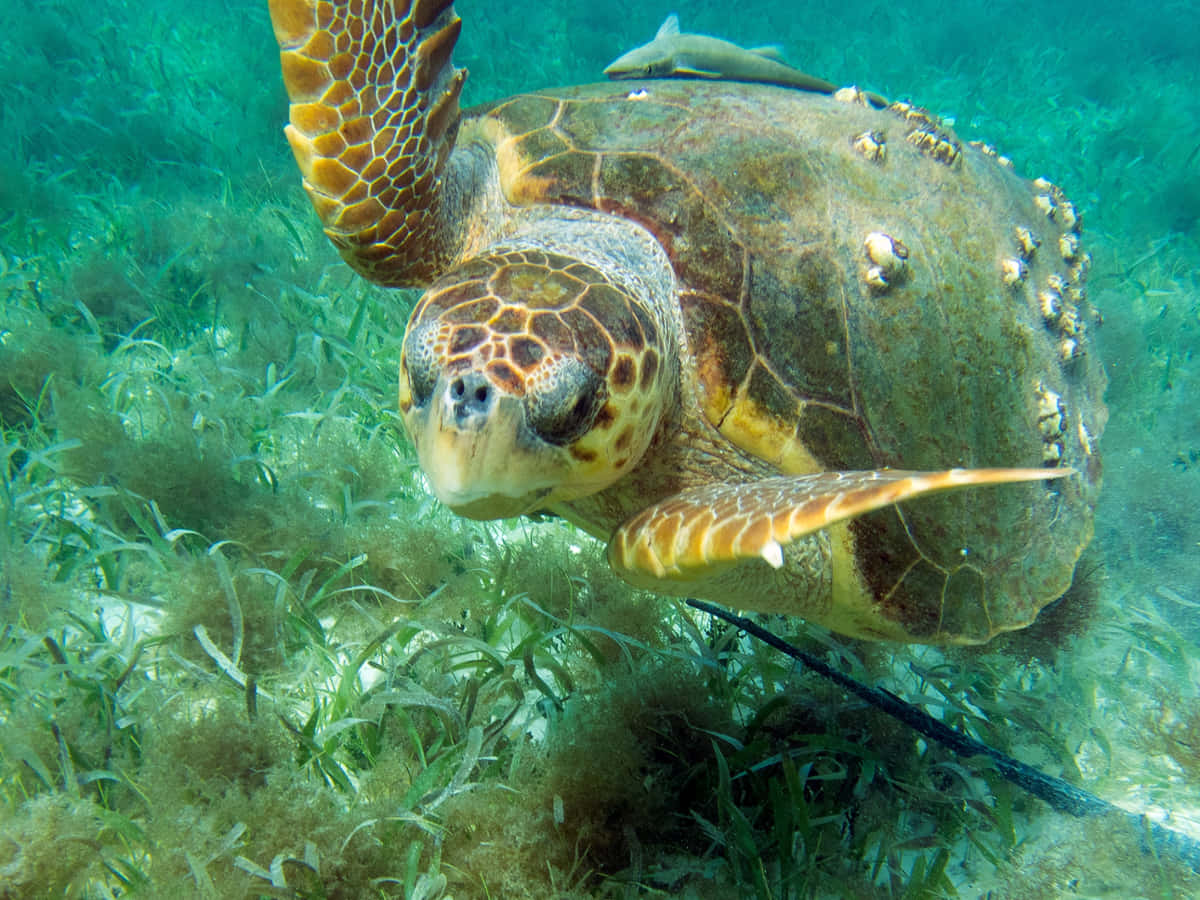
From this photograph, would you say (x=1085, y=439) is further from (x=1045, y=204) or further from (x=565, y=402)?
(x=565, y=402)

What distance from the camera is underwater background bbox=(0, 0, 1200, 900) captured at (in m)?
1.25

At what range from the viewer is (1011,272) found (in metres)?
2.03

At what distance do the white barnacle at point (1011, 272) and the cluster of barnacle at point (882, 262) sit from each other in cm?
56

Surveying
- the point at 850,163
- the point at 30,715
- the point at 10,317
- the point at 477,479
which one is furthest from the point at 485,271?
the point at 10,317

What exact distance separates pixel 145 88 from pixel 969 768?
958cm

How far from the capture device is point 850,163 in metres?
1.89

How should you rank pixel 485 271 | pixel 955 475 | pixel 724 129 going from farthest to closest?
pixel 724 129, pixel 485 271, pixel 955 475

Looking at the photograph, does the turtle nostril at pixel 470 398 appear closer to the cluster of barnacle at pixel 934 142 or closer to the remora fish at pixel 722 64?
the cluster of barnacle at pixel 934 142

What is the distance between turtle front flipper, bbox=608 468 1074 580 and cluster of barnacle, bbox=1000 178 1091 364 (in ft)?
4.43

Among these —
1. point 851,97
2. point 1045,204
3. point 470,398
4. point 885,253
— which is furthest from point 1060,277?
point 470,398

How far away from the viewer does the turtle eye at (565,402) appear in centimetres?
112

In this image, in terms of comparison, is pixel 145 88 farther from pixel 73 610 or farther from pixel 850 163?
pixel 850 163

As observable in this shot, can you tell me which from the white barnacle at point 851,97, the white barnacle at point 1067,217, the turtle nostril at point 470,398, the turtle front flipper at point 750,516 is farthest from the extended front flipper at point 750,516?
the white barnacle at point 1067,217

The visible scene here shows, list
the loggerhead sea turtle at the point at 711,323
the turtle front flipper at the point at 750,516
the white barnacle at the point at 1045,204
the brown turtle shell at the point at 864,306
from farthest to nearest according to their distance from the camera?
the white barnacle at the point at 1045,204, the brown turtle shell at the point at 864,306, the loggerhead sea turtle at the point at 711,323, the turtle front flipper at the point at 750,516
